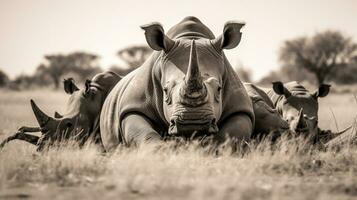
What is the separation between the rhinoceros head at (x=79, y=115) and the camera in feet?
33.1

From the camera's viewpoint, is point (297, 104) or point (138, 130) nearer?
point (138, 130)

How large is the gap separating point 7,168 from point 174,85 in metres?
2.15

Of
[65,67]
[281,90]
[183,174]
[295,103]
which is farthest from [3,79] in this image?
[183,174]

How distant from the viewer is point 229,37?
9.11m

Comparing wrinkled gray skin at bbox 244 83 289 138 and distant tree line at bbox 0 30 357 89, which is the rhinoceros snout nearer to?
wrinkled gray skin at bbox 244 83 289 138

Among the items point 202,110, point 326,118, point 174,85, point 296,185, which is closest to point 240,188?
point 296,185

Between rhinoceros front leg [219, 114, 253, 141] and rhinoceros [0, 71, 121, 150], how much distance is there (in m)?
2.13

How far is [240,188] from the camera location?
613 centimetres

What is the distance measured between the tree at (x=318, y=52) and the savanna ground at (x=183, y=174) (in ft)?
139

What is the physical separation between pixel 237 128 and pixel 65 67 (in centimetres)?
4629

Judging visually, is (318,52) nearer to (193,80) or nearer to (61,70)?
(61,70)

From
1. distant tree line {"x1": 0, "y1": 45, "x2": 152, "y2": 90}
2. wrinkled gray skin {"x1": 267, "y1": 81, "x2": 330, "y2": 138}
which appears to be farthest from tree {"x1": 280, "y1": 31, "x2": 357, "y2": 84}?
wrinkled gray skin {"x1": 267, "y1": 81, "x2": 330, "y2": 138}

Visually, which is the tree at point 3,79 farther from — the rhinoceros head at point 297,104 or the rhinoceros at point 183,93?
the rhinoceros at point 183,93

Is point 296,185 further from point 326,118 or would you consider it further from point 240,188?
point 326,118
